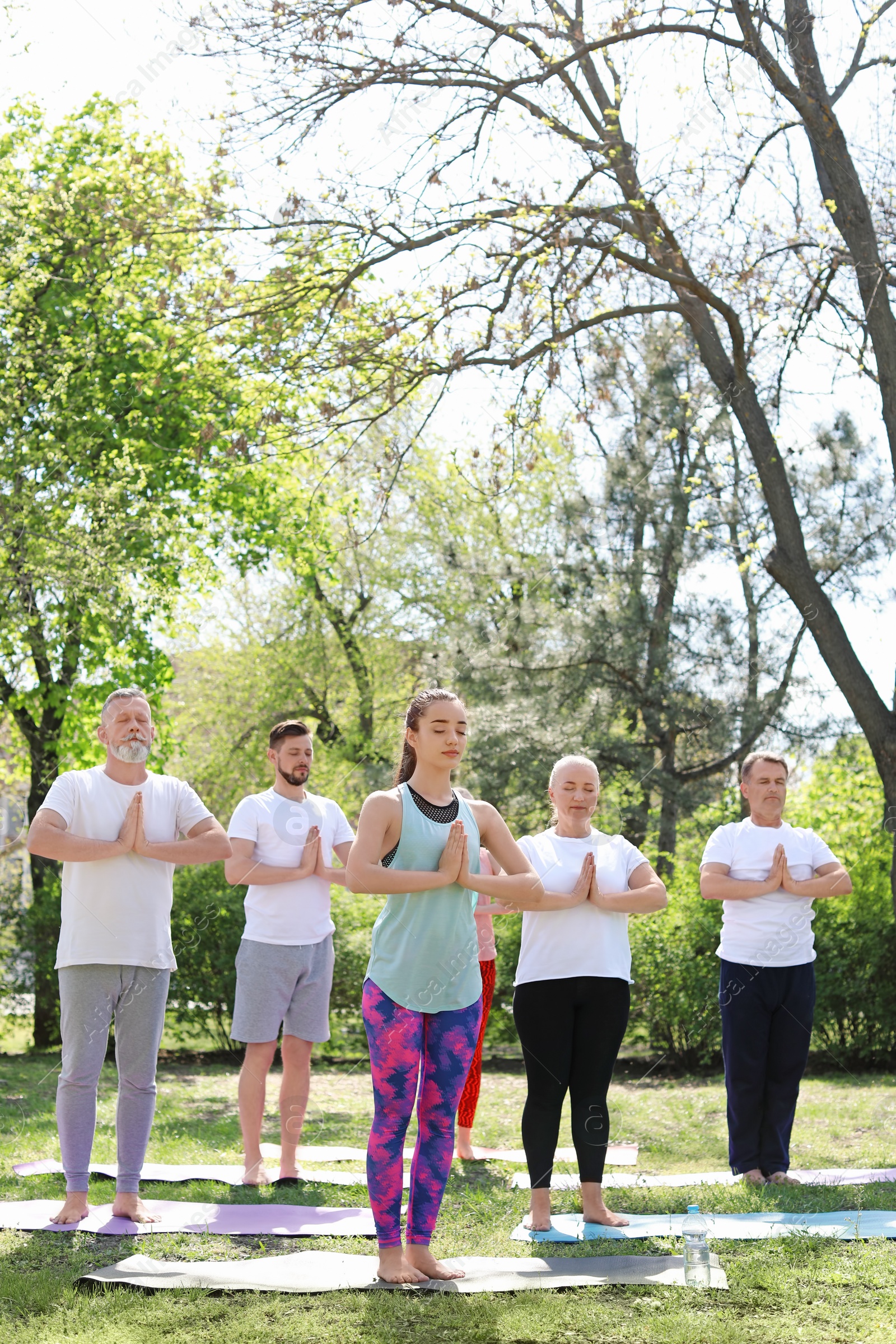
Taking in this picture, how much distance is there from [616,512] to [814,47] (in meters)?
5.65

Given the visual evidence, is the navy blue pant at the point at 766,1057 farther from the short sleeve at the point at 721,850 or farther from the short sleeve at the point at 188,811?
the short sleeve at the point at 188,811

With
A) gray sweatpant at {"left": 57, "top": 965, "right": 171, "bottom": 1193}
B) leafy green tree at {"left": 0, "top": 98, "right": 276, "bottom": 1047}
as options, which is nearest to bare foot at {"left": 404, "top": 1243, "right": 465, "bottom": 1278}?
gray sweatpant at {"left": 57, "top": 965, "right": 171, "bottom": 1193}

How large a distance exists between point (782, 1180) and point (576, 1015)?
1449 mm

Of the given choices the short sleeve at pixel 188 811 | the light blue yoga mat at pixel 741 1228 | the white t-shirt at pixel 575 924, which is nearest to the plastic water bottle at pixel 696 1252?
the light blue yoga mat at pixel 741 1228

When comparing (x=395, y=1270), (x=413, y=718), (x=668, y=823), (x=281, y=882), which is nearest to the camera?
(x=395, y=1270)

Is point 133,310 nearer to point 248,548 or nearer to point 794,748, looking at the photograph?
point 248,548

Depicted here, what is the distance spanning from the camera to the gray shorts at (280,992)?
5.43m

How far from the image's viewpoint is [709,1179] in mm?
5625

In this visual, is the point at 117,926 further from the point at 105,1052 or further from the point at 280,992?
the point at 280,992

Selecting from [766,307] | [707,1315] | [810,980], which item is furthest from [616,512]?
[707,1315]

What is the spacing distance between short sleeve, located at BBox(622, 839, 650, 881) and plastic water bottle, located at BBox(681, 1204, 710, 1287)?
4.11 ft

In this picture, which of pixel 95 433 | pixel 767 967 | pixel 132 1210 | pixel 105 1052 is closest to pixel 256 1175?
pixel 132 1210

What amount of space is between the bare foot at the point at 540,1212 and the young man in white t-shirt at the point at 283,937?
1.24 m

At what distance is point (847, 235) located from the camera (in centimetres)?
850
